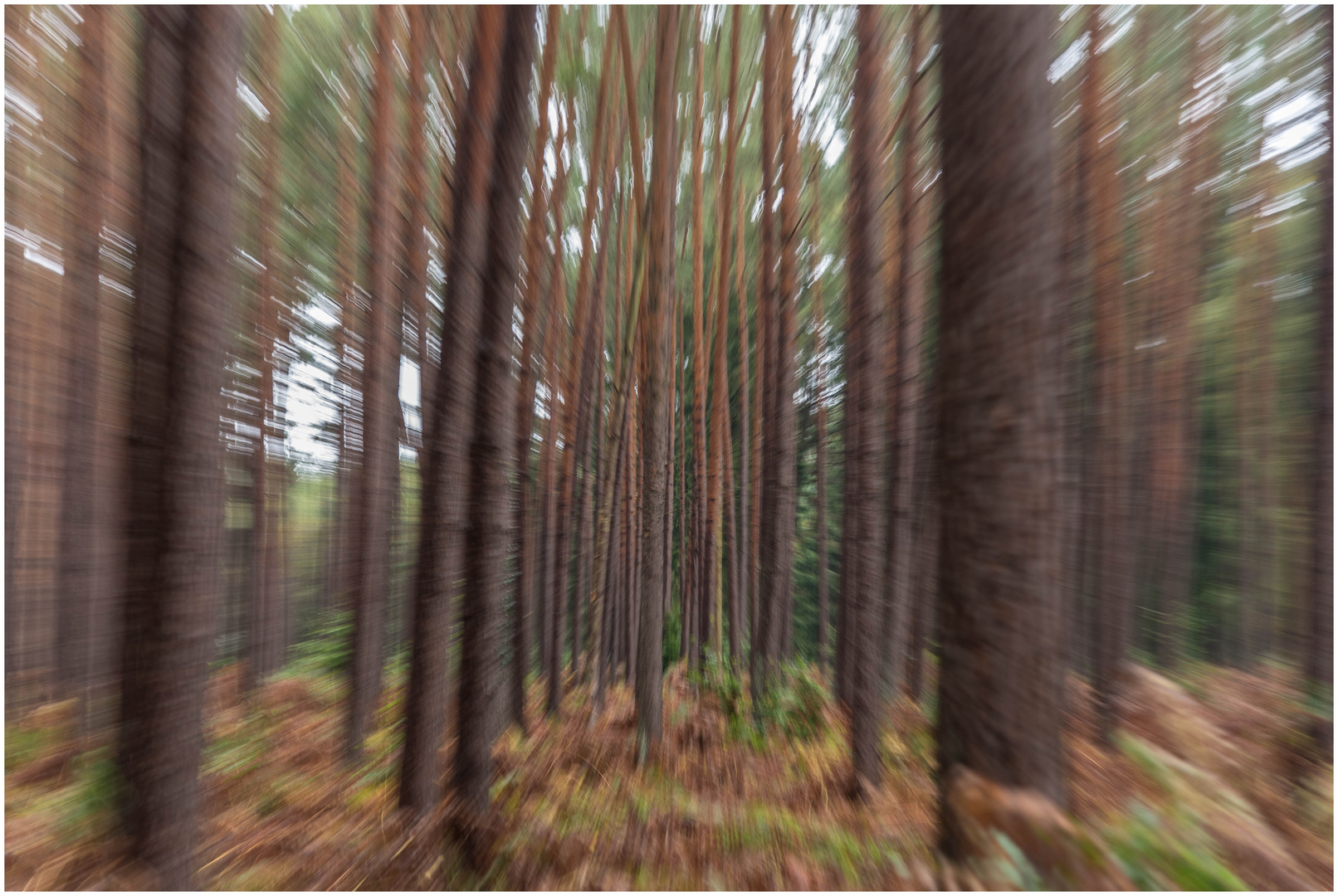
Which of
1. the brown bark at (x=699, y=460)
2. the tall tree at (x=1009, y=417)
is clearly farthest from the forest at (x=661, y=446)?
the brown bark at (x=699, y=460)

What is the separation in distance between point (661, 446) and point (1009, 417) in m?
3.45

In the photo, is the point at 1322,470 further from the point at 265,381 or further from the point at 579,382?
the point at 265,381

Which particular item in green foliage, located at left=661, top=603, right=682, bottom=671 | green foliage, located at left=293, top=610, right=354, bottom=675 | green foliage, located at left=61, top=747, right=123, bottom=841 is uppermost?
green foliage, located at left=61, top=747, right=123, bottom=841

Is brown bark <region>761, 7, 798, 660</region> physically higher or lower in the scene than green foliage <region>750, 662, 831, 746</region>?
higher

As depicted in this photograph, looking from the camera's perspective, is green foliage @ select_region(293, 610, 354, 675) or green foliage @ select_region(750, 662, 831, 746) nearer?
green foliage @ select_region(750, 662, 831, 746)

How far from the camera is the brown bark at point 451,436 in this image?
281cm

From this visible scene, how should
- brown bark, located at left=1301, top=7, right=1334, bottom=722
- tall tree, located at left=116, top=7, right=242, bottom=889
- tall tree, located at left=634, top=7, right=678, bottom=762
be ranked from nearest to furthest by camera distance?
1. tall tree, located at left=116, top=7, right=242, bottom=889
2. tall tree, located at left=634, top=7, right=678, bottom=762
3. brown bark, located at left=1301, top=7, right=1334, bottom=722

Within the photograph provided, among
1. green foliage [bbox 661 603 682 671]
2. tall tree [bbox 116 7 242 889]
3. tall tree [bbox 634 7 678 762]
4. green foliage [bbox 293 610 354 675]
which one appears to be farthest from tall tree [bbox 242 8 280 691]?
green foliage [bbox 661 603 682 671]

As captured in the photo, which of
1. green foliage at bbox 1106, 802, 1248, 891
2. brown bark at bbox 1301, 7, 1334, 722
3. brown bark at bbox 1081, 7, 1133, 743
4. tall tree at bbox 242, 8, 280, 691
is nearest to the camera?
green foliage at bbox 1106, 802, 1248, 891

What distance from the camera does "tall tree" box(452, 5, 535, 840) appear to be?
2.89 metres

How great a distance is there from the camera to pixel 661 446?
4.74m

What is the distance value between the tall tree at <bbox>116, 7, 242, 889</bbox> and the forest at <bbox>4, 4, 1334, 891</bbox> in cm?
2

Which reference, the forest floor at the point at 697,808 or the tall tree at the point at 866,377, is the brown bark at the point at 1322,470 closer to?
the forest floor at the point at 697,808

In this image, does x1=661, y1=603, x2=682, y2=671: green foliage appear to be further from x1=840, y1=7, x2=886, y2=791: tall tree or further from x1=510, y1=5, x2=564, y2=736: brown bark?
x1=840, y1=7, x2=886, y2=791: tall tree
